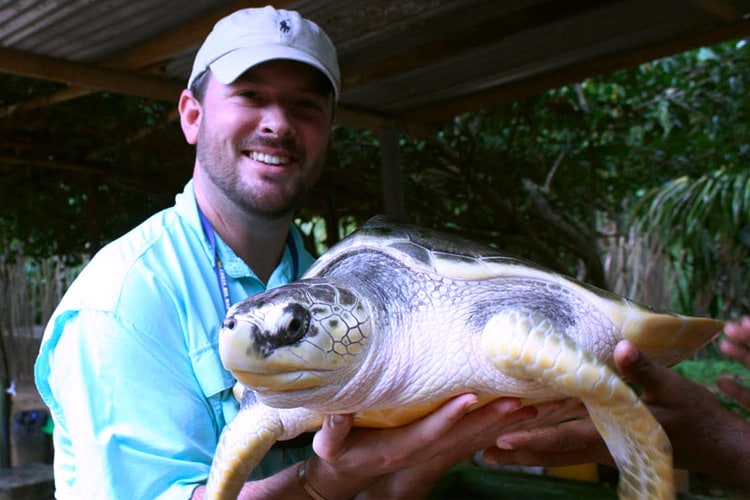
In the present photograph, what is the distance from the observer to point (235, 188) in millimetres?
1488

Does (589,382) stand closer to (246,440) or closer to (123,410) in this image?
(246,440)

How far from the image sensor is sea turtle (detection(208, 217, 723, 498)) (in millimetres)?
979

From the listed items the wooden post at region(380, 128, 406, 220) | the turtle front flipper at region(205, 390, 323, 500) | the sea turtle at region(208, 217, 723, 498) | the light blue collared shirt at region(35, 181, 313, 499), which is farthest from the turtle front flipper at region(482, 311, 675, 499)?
the wooden post at region(380, 128, 406, 220)

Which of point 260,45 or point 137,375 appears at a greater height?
point 260,45

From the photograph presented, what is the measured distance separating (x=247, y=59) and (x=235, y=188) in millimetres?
296

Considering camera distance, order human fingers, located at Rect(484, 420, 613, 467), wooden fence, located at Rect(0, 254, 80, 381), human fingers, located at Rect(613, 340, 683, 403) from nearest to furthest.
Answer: human fingers, located at Rect(613, 340, 683, 403)
human fingers, located at Rect(484, 420, 613, 467)
wooden fence, located at Rect(0, 254, 80, 381)

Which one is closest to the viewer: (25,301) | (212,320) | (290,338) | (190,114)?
(290,338)

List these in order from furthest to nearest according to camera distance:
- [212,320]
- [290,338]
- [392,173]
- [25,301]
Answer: [25,301] < [392,173] < [212,320] < [290,338]

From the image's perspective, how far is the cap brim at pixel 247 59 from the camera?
1.45m

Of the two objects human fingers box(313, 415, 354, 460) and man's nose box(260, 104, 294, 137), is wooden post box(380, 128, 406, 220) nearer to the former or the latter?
man's nose box(260, 104, 294, 137)

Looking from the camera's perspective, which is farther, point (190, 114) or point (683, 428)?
point (190, 114)

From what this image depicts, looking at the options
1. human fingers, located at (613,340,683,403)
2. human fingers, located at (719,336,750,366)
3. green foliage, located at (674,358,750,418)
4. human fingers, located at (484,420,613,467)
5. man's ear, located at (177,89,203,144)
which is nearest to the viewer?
human fingers, located at (613,340,683,403)

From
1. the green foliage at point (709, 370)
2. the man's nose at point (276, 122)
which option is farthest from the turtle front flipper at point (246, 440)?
the green foliage at point (709, 370)

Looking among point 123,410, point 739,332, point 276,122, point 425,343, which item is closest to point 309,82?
point 276,122
